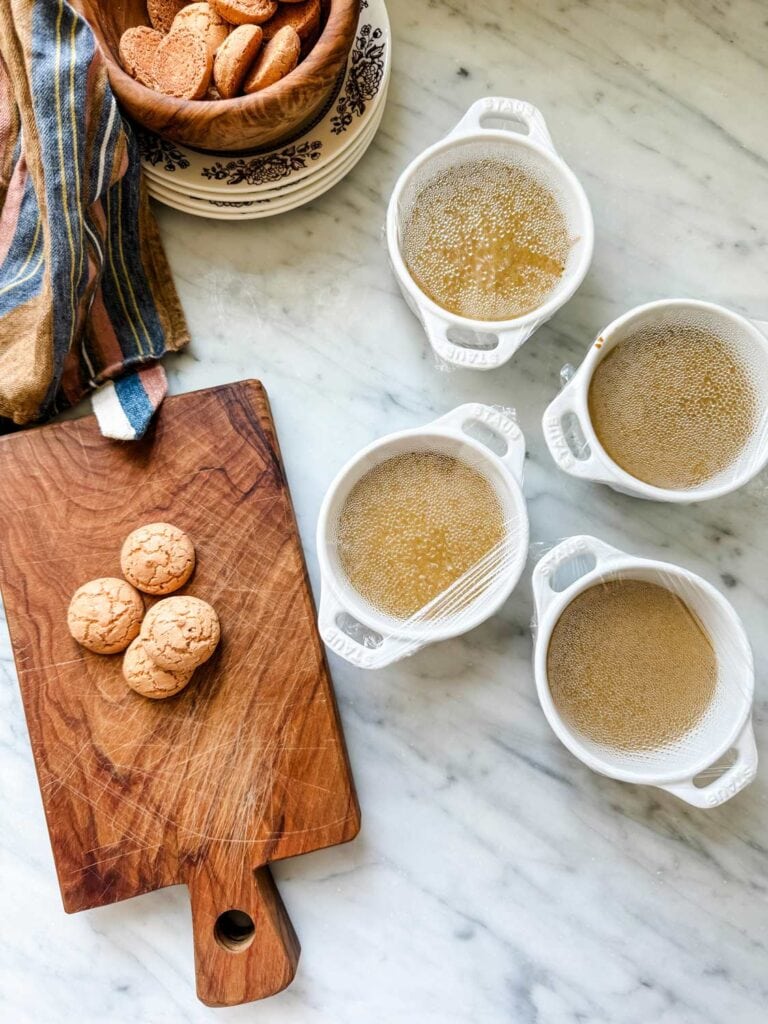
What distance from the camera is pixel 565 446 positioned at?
77cm

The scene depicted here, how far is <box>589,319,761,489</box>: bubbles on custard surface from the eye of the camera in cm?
78

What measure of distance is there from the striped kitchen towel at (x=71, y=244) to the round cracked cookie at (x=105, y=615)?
0.15 m

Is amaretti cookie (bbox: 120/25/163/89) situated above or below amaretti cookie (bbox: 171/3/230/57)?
below

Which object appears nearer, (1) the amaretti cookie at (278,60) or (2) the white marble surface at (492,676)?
(1) the amaretti cookie at (278,60)

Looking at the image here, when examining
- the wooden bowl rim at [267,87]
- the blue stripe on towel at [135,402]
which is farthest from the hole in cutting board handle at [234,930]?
the wooden bowl rim at [267,87]

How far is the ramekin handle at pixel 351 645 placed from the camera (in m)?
0.76

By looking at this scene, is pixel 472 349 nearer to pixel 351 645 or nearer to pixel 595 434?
pixel 595 434

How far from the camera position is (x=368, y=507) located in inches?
31.2

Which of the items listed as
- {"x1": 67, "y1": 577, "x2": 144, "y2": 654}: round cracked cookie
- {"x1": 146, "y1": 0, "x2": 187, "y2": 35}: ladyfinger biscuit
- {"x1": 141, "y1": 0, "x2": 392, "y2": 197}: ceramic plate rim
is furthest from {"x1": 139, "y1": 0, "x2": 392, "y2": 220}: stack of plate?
{"x1": 67, "y1": 577, "x2": 144, "y2": 654}: round cracked cookie

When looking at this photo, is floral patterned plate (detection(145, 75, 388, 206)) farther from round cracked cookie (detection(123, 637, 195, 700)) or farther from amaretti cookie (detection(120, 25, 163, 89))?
round cracked cookie (detection(123, 637, 195, 700))

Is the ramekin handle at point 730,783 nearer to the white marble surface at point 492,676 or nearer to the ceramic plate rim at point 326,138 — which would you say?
the white marble surface at point 492,676

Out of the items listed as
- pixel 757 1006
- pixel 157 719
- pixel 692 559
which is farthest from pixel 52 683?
pixel 757 1006

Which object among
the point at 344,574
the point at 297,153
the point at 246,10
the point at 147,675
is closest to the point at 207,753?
the point at 147,675

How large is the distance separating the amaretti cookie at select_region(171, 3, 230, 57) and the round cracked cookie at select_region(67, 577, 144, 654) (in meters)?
0.49
